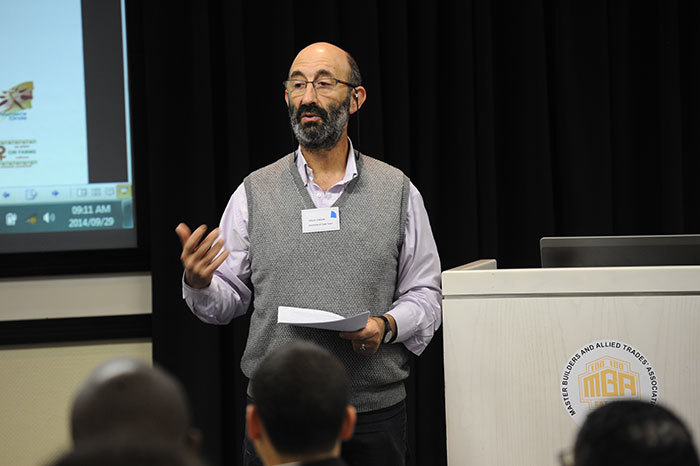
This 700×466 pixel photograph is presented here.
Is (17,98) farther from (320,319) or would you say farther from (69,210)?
(320,319)

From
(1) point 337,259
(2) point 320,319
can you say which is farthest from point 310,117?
(2) point 320,319

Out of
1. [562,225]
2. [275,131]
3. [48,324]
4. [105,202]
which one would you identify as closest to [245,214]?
[275,131]

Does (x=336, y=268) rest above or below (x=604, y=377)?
above

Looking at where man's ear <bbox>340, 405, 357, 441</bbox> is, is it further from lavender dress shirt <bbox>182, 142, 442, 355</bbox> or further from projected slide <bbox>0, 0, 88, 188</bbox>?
projected slide <bbox>0, 0, 88, 188</bbox>

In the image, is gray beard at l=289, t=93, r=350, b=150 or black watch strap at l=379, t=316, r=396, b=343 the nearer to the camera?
black watch strap at l=379, t=316, r=396, b=343

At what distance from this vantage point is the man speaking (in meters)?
1.91

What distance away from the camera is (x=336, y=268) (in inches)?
77.3

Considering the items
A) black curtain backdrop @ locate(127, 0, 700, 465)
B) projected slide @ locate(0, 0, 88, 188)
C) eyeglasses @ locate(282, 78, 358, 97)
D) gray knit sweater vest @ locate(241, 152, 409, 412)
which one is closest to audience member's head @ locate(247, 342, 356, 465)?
gray knit sweater vest @ locate(241, 152, 409, 412)

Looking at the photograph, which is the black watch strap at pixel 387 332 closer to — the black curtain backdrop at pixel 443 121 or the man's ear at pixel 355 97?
the man's ear at pixel 355 97

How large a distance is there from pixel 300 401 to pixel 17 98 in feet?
7.74

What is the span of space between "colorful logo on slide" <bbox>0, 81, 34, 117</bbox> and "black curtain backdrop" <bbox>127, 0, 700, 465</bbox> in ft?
1.40

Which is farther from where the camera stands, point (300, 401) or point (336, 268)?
point (336, 268)

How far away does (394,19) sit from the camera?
2924 millimetres

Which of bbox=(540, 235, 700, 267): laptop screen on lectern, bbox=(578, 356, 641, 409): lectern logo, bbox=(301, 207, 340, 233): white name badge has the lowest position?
bbox=(578, 356, 641, 409): lectern logo
